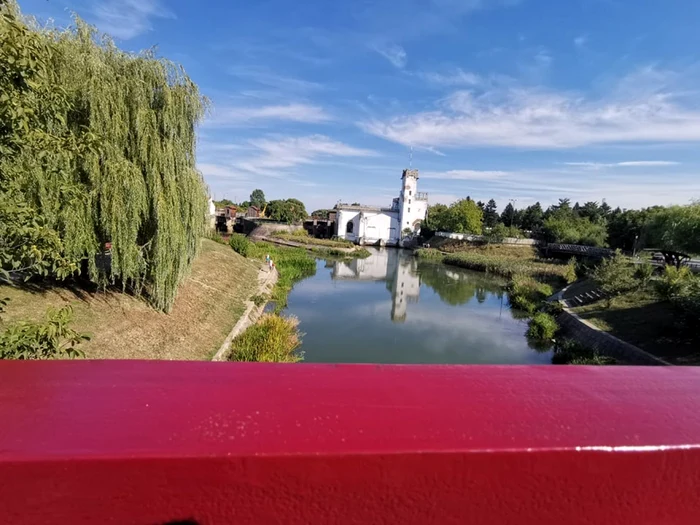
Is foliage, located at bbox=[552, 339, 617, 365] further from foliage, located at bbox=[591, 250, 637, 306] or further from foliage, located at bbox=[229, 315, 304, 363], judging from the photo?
foliage, located at bbox=[229, 315, 304, 363]

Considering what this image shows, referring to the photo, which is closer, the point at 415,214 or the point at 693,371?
the point at 693,371

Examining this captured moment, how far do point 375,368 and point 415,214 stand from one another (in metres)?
68.6

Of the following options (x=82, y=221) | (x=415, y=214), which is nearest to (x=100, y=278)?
(x=82, y=221)

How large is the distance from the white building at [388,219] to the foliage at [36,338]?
64513mm

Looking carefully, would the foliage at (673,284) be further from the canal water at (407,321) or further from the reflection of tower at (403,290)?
the reflection of tower at (403,290)

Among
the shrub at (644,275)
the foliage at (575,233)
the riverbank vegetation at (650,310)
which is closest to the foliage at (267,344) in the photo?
the riverbank vegetation at (650,310)

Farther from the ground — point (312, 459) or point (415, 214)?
point (415, 214)

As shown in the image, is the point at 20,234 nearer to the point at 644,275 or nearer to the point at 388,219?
the point at 644,275

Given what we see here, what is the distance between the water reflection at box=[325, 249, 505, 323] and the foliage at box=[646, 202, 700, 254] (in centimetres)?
1062

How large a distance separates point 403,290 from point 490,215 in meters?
61.5

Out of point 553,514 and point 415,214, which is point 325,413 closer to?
point 553,514

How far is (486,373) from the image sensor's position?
1171mm

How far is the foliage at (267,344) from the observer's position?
1034 centimetres

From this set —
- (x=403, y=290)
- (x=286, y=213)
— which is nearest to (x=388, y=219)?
(x=286, y=213)
